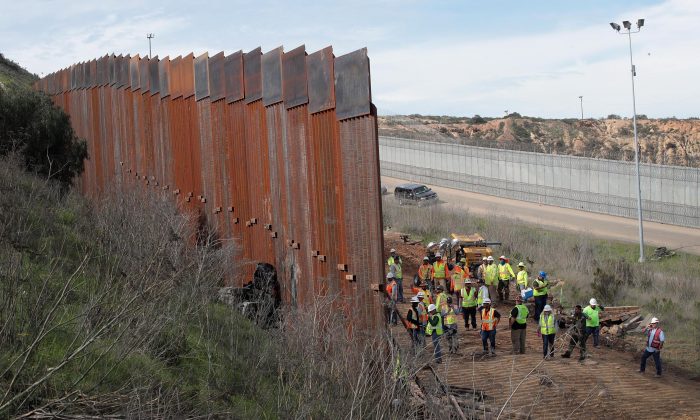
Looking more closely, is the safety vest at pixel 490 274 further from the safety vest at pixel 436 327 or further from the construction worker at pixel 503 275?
the safety vest at pixel 436 327

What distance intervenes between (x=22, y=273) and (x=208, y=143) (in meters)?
15.9

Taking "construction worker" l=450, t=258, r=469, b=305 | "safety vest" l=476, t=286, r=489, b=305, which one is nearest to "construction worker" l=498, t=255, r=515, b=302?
"construction worker" l=450, t=258, r=469, b=305

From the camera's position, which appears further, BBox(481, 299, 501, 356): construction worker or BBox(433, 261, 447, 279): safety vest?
BBox(433, 261, 447, 279): safety vest

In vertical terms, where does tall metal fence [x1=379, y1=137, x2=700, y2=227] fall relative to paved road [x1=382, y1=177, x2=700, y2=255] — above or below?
above

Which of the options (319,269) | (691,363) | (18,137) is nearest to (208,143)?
(18,137)

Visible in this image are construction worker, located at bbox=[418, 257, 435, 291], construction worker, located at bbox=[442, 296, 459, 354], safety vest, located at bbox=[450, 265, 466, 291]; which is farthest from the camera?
construction worker, located at bbox=[418, 257, 435, 291]

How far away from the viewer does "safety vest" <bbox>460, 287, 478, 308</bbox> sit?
23.0m

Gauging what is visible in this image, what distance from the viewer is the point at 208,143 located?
27.1 metres

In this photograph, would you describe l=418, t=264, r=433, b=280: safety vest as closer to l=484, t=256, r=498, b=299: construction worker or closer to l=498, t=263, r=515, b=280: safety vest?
l=484, t=256, r=498, b=299: construction worker

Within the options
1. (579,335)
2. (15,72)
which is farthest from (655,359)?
(15,72)

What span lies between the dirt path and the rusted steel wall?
1995mm

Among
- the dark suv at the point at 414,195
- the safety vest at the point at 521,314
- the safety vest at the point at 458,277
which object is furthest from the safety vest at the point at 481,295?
the dark suv at the point at 414,195

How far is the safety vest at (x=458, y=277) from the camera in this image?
81.3 ft

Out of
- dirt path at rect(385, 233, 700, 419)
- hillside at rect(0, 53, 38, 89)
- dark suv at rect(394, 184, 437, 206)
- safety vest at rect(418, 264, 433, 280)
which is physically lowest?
dirt path at rect(385, 233, 700, 419)
